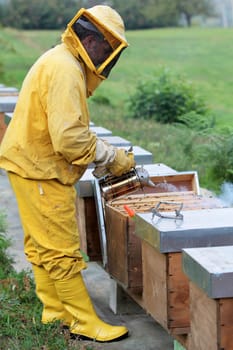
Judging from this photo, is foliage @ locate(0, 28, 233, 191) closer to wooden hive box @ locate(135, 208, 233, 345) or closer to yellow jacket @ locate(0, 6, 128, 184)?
yellow jacket @ locate(0, 6, 128, 184)

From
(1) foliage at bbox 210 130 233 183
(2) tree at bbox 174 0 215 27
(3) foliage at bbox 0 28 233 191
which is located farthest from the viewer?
(2) tree at bbox 174 0 215 27

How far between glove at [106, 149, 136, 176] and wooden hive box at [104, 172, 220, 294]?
23 cm

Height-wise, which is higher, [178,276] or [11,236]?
[178,276]

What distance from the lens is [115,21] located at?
189 inches

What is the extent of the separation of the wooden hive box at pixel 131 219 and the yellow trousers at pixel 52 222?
0.77ft

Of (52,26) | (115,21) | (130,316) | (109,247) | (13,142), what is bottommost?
(52,26)

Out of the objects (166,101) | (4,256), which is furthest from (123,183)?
(166,101)

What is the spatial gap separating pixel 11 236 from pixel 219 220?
A: 3.53m

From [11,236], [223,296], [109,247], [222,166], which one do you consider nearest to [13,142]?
[109,247]

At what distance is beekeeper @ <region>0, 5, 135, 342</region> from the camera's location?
473cm

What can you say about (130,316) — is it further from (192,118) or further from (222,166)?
(192,118)

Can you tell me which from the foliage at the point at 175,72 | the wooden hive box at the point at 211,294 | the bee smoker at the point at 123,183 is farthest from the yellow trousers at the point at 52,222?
the foliage at the point at 175,72

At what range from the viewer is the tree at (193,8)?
5065 cm

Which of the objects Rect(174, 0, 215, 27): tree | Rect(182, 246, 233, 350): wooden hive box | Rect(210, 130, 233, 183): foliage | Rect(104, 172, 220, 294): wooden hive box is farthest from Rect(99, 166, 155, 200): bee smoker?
Rect(174, 0, 215, 27): tree
